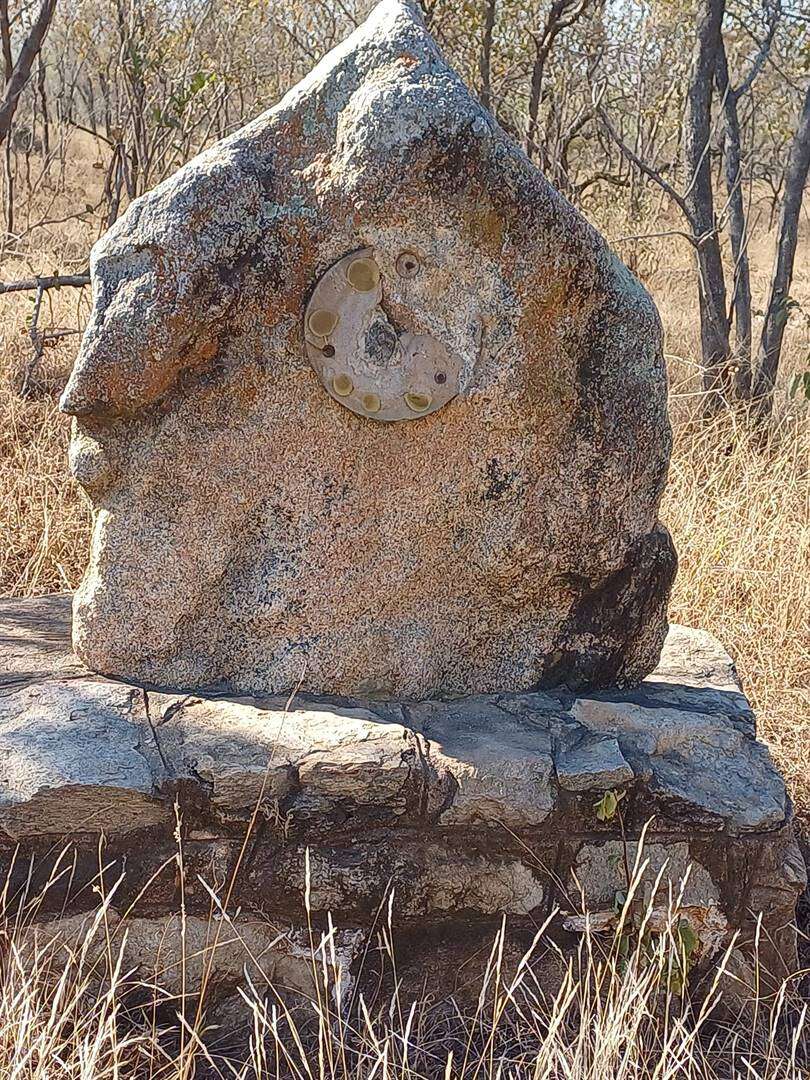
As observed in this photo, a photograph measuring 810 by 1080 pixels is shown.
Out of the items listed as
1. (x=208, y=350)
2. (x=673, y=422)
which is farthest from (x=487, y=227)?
(x=673, y=422)

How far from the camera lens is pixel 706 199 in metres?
5.01

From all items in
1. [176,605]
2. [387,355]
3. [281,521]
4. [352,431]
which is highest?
[387,355]

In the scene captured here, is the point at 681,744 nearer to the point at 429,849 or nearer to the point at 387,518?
the point at 429,849

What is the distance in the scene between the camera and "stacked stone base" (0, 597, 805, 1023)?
2.03 metres

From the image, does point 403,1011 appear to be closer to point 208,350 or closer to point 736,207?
point 208,350

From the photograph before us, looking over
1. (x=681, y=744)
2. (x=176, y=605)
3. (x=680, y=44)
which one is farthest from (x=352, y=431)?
(x=680, y=44)

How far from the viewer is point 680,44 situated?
8.69m

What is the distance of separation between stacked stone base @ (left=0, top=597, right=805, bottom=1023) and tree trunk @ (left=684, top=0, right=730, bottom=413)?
2831mm

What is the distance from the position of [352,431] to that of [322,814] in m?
0.68

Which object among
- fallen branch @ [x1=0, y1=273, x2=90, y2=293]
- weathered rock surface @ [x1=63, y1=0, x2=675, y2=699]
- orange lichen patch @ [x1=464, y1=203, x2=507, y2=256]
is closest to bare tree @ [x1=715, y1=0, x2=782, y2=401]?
fallen branch @ [x1=0, y1=273, x2=90, y2=293]

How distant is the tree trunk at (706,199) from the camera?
15.8 ft

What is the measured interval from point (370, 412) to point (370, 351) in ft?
0.36

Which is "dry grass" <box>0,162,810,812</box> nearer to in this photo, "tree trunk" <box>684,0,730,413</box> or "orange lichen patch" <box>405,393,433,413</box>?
"tree trunk" <box>684,0,730,413</box>

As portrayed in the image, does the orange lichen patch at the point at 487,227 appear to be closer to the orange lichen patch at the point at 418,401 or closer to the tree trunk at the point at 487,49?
the orange lichen patch at the point at 418,401
